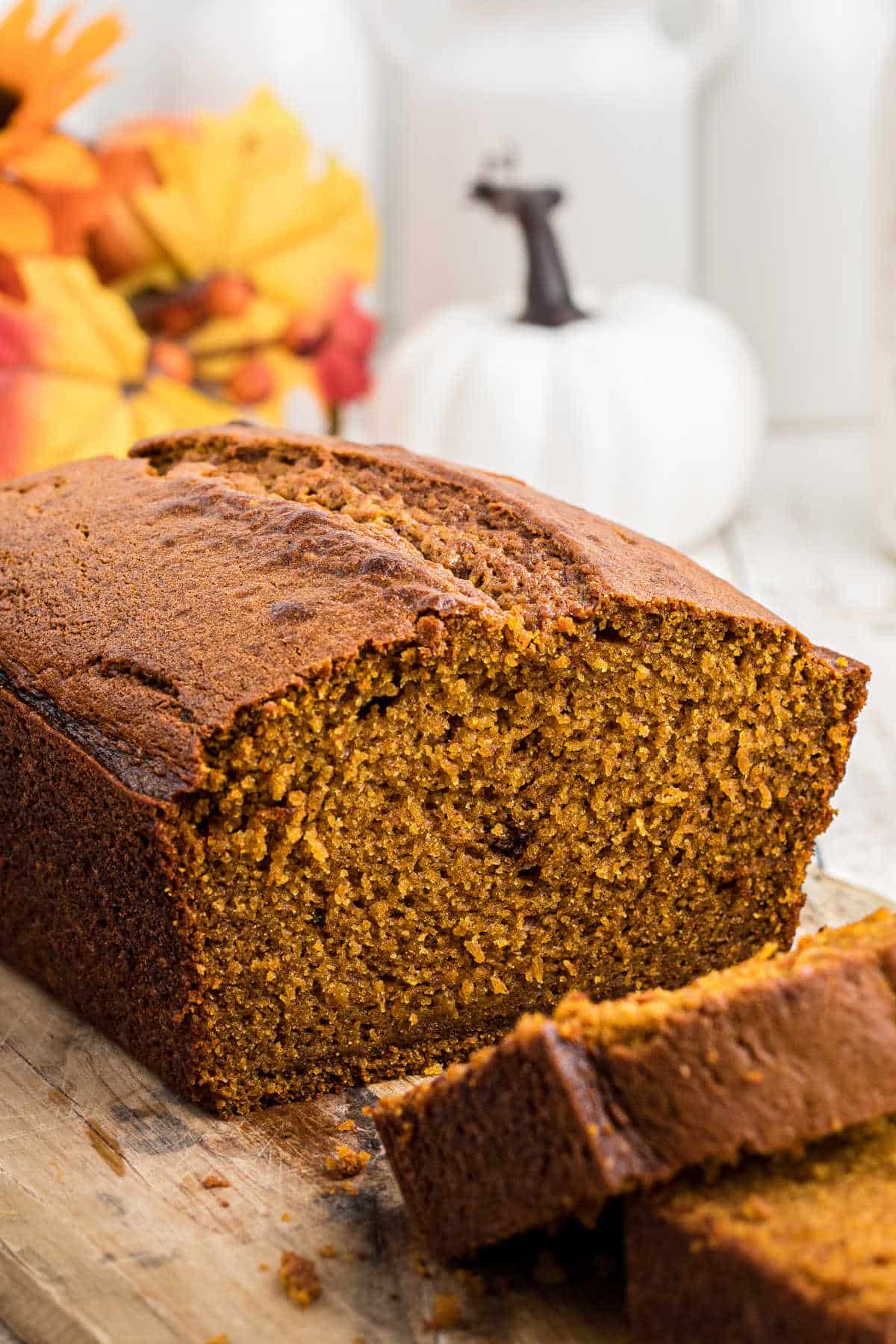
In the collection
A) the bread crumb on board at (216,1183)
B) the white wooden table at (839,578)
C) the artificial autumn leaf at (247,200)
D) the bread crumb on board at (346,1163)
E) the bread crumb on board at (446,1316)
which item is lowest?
the white wooden table at (839,578)

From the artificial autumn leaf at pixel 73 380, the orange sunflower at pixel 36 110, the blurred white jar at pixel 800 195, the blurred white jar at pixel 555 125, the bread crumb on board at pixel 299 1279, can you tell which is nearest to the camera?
the bread crumb on board at pixel 299 1279

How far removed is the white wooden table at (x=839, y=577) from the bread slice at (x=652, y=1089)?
1.26m

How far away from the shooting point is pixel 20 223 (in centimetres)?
441

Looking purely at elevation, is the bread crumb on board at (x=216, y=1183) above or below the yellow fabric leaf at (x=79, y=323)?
below

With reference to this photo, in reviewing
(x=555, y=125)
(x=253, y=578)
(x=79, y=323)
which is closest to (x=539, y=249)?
(x=555, y=125)

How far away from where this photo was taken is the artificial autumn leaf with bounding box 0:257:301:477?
14.3 feet

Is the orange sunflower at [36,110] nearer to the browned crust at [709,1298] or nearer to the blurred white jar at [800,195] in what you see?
the blurred white jar at [800,195]

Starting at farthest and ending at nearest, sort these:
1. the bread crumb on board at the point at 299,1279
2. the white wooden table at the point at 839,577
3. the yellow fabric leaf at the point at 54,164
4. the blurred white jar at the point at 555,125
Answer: the blurred white jar at the point at 555,125
the yellow fabric leaf at the point at 54,164
the white wooden table at the point at 839,577
the bread crumb on board at the point at 299,1279

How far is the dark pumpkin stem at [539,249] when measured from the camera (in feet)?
16.9

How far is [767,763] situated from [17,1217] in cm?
137

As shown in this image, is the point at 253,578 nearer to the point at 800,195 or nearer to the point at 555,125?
the point at 555,125

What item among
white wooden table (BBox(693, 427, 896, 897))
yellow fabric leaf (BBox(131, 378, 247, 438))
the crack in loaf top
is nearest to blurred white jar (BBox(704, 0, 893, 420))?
white wooden table (BBox(693, 427, 896, 897))

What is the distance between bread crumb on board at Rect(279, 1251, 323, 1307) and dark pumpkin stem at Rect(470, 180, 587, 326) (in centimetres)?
356

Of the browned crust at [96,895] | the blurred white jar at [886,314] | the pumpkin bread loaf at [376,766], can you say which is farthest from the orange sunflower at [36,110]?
the blurred white jar at [886,314]
